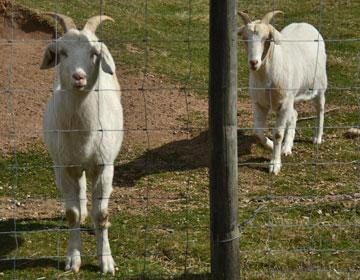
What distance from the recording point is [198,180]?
8.61 metres

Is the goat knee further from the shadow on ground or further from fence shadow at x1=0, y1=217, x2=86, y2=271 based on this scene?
fence shadow at x1=0, y1=217, x2=86, y2=271

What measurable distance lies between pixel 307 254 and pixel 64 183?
2.00m

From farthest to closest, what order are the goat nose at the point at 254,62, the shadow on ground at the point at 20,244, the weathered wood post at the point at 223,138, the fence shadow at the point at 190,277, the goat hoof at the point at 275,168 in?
the goat hoof at the point at 275,168, the goat nose at the point at 254,62, the shadow on ground at the point at 20,244, the fence shadow at the point at 190,277, the weathered wood post at the point at 223,138

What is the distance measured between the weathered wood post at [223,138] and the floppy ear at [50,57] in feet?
4.75

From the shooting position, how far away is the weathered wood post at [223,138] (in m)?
4.80

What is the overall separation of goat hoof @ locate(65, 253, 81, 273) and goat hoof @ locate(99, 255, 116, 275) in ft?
0.56

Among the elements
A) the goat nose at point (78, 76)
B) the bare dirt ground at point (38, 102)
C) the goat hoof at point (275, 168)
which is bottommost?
the goat hoof at point (275, 168)

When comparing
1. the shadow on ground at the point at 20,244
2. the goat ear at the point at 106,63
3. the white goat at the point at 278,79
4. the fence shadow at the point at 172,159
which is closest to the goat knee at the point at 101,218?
the shadow on ground at the point at 20,244

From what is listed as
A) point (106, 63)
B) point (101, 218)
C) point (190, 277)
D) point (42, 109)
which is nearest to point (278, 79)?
point (42, 109)

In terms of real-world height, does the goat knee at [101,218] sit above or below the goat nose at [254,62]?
below

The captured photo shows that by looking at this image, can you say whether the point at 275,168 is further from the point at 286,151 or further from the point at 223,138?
the point at 223,138

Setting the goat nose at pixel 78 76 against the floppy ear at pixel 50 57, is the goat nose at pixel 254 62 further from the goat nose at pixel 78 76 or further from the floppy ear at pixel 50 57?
the goat nose at pixel 78 76

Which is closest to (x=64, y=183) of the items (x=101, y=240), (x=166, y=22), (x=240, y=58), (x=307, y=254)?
(x=101, y=240)

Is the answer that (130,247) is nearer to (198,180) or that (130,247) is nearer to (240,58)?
(198,180)
